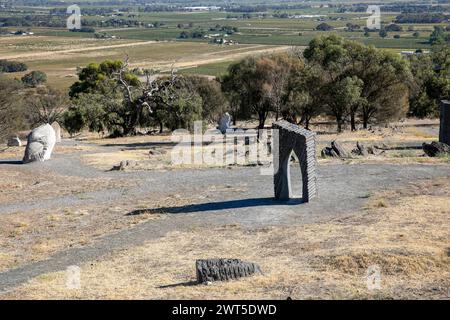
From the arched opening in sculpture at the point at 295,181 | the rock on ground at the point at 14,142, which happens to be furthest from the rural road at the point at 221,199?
the rock on ground at the point at 14,142

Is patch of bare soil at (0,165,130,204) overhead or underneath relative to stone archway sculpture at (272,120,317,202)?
underneath

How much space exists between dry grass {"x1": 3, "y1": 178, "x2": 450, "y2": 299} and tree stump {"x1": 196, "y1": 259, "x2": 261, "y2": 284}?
11.2 inches

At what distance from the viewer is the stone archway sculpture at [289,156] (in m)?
22.2

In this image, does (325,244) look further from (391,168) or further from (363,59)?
(363,59)

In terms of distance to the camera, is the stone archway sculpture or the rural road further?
the stone archway sculpture

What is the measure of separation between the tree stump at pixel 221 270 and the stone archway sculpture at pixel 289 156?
7.67m

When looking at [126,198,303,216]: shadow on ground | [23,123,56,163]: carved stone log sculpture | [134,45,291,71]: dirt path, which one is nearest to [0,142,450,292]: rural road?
[126,198,303,216]: shadow on ground

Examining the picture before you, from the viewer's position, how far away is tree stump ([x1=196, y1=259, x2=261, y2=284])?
1497 cm

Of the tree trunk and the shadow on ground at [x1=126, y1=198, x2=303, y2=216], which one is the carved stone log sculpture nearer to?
the shadow on ground at [x1=126, y1=198, x2=303, y2=216]

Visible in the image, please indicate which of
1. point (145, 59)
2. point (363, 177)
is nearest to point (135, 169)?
point (363, 177)

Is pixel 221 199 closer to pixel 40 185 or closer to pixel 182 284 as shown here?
pixel 40 185

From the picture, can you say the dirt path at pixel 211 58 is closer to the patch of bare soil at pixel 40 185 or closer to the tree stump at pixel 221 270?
the patch of bare soil at pixel 40 185

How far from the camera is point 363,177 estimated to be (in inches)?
1050
